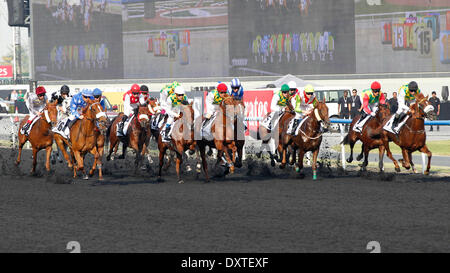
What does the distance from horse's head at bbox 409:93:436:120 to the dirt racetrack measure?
4.02 feet

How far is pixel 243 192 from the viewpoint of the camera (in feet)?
44.3

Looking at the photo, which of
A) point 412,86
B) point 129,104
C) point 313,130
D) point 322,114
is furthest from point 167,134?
point 412,86

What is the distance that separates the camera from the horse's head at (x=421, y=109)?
14539 millimetres

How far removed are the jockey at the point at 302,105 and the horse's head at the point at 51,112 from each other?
190 inches

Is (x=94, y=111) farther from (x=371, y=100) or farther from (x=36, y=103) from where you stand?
(x=371, y=100)

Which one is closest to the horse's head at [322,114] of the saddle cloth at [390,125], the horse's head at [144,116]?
the saddle cloth at [390,125]

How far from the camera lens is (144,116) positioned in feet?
55.0

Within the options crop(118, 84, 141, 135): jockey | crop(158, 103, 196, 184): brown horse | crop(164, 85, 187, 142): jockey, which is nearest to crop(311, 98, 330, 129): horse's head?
crop(158, 103, 196, 184): brown horse

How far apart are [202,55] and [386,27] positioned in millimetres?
17383

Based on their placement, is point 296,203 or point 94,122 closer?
point 296,203

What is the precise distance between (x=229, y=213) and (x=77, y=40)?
65.4 metres

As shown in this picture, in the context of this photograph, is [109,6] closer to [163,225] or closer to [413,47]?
[413,47]

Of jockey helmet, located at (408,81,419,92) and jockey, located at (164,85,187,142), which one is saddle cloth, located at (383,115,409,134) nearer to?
jockey helmet, located at (408,81,419,92)
